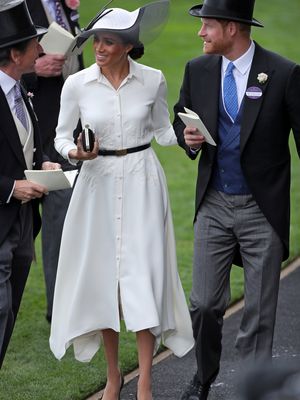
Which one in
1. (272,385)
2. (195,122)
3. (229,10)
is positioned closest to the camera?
(272,385)

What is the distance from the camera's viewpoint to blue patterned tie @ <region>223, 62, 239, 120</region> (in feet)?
20.4

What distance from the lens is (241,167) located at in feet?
20.3

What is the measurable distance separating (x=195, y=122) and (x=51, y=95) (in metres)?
2.38

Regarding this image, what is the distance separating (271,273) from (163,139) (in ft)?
3.42

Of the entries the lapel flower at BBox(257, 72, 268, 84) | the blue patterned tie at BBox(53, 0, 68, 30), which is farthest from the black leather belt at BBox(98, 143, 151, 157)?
the blue patterned tie at BBox(53, 0, 68, 30)

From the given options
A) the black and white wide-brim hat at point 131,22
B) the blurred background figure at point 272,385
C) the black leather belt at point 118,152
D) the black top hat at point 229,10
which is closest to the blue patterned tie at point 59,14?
the black and white wide-brim hat at point 131,22

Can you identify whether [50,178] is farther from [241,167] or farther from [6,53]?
[241,167]

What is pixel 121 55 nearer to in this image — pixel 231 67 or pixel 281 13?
pixel 231 67

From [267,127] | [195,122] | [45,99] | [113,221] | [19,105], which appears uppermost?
[19,105]

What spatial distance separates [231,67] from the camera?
6.25m

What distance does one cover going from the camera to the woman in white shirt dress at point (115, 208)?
6.43 m

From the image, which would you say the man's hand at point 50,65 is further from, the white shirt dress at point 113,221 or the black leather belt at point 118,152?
the black leather belt at point 118,152

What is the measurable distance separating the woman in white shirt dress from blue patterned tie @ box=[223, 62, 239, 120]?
492 mm

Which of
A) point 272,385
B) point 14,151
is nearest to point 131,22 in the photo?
point 14,151
